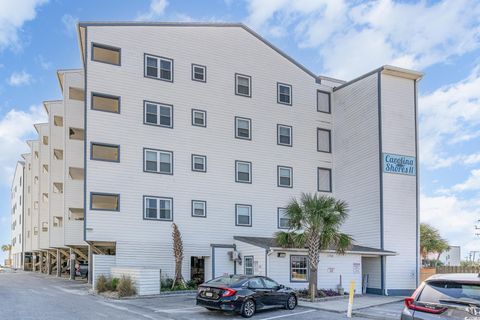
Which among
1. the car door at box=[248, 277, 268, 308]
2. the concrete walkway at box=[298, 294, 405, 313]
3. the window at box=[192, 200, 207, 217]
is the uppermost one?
the window at box=[192, 200, 207, 217]

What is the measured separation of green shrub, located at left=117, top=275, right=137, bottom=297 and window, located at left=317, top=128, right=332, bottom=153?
15.9 m

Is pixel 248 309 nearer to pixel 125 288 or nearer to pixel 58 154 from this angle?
pixel 125 288

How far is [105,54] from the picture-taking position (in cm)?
2728

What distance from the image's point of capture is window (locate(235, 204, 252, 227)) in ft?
95.8

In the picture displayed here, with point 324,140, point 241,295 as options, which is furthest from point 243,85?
point 241,295

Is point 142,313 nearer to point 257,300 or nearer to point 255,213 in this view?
point 257,300

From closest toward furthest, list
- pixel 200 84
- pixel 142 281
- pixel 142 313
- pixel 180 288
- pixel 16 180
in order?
pixel 142 313 → pixel 142 281 → pixel 180 288 → pixel 200 84 → pixel 16 180

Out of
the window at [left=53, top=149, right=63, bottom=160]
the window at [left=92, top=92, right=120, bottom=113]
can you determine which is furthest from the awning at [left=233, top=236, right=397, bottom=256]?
the window at [left=53, top=149, right=63, bottom=160]

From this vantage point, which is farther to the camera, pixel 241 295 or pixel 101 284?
pixel 101 284

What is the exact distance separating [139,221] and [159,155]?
3.83 metres

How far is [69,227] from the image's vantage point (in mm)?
31375

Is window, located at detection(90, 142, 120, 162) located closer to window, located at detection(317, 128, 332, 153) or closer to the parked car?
window, located at detection(317, 128, 332, 153)

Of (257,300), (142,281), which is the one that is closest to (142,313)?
(257,300)

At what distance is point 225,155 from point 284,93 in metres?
6.12
